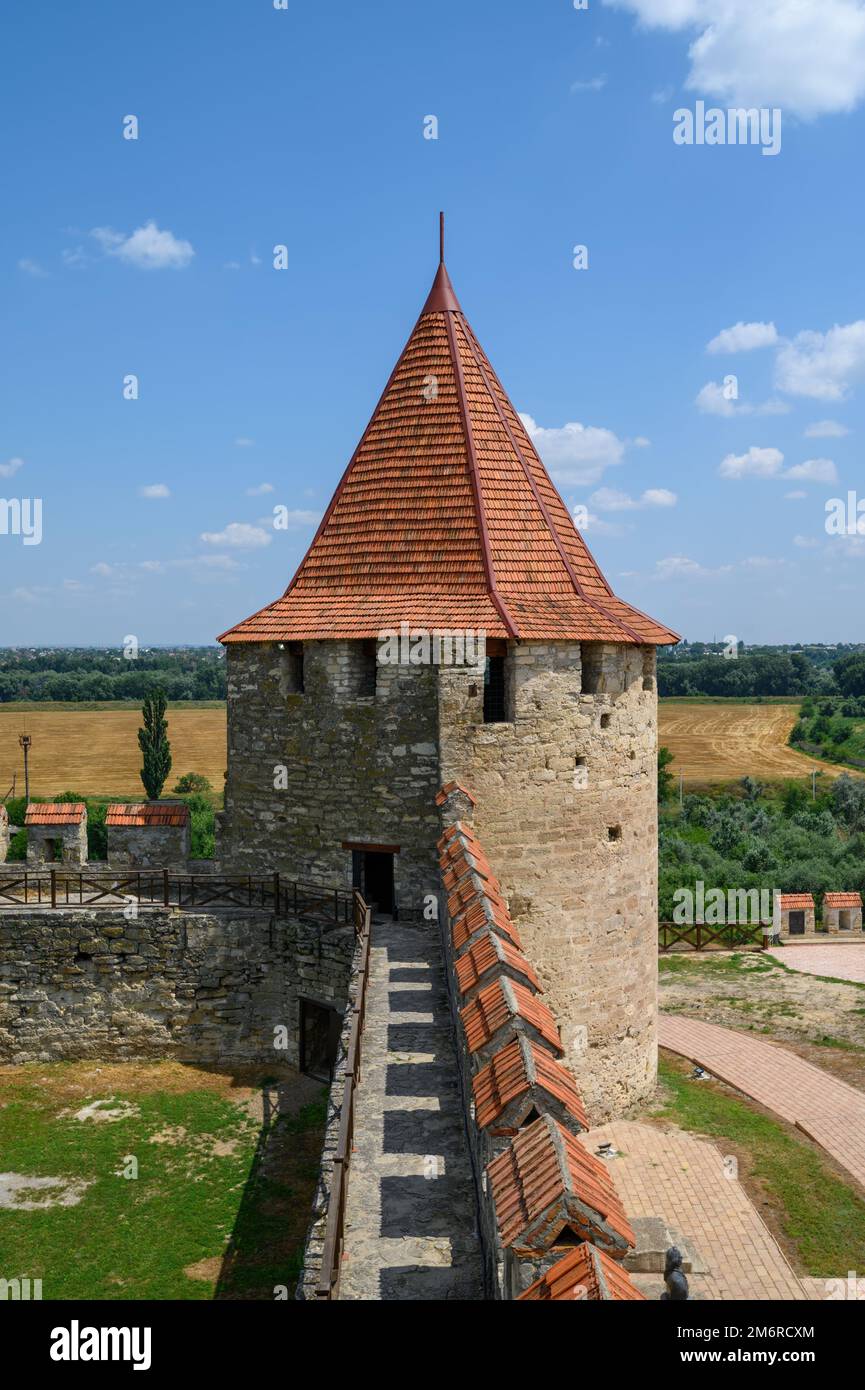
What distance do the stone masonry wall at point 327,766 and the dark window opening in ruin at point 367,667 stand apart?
99 mm

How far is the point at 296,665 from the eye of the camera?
1405cm

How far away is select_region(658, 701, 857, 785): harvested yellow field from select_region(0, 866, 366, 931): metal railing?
51.4 metres

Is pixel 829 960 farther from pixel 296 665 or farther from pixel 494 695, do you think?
pixel 296 665

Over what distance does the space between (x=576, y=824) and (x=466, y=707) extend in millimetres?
2011

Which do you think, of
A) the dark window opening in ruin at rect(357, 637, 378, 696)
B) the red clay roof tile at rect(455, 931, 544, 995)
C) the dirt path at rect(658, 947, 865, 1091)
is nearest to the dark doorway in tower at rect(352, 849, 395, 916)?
the dark window opening in ruin at rect(357, 637, 378, 696)

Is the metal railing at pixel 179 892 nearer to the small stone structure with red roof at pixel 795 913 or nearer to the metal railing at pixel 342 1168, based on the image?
the metal railing at pixel 342 1168

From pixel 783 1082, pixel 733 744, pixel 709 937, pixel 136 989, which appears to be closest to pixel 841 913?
pixel 709 937

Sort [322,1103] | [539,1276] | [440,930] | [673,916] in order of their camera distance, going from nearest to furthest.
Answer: [539,1276] < [440,930] < [322,1103] < [673,916]

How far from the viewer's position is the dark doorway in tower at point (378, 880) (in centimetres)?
1361

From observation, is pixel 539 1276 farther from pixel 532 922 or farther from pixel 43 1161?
pixel 43 1161

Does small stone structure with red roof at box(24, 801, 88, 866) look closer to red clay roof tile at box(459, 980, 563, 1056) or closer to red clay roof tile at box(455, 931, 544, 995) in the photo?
red clay roof tile at box(455, 931, 544, 995)
